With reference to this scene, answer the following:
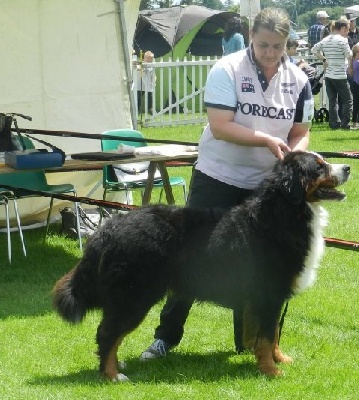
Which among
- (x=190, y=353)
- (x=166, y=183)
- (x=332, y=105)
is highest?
(x=166, y=183)

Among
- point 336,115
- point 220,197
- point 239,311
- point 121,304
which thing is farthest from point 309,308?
point 336,115

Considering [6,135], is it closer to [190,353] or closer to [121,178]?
[121,178]

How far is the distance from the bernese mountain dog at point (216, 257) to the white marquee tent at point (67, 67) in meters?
4.29

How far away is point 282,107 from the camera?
4.89m

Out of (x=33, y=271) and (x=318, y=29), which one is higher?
(x=318, y=29)

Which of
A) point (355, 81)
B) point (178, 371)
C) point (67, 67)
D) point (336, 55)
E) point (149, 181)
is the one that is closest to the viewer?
point (178, 371)

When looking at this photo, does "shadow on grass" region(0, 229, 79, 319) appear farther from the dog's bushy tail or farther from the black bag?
the dog's bushy tail

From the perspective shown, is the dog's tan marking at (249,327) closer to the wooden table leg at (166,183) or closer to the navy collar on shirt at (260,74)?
the navy collar on shirt at (260,74)

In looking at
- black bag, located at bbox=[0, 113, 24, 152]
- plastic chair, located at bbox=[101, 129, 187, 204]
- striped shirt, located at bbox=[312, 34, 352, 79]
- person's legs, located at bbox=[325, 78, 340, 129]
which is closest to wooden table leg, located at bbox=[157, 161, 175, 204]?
plastic chair, located at bbox=[101, 129, 187, 204]

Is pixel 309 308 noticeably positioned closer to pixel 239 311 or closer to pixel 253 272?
pixel 239 311

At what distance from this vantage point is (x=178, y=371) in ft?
16.3

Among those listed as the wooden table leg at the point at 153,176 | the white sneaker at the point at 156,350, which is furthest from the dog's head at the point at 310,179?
the wooden table leg at the point at 153,176

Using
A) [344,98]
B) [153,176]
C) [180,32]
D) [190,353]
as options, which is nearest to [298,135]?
[190,353]

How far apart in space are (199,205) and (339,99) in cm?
1291
